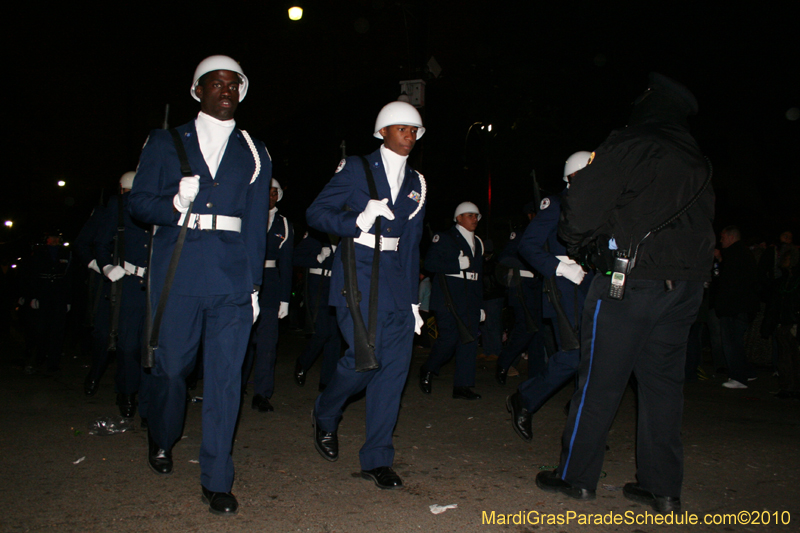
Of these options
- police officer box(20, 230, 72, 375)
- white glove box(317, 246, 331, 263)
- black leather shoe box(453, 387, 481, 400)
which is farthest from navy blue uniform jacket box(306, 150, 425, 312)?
police officer box(20, 230, 72, 375)

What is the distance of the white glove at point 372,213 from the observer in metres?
3.97

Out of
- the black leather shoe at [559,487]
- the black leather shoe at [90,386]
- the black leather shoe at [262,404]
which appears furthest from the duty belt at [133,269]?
the black leather shoe at [559,487]

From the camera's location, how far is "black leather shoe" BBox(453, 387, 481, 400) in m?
6.86

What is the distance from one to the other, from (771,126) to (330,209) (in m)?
12.9

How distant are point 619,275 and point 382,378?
157cm

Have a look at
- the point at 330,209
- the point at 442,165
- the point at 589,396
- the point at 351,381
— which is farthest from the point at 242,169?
the point at 442,165

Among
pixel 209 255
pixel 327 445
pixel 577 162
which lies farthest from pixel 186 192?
pixel 577 162

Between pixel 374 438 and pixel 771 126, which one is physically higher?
pixel 771 126

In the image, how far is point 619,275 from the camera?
11.1ft

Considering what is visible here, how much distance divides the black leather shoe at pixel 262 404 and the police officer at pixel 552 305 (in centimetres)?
224

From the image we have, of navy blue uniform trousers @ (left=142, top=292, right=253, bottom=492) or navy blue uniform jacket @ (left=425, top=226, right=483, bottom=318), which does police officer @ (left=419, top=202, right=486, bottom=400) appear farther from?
navy blue uniform trousers @ (left=142, top=292, right=253, bottom=492)

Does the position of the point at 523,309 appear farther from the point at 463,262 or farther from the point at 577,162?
the point at 577,162

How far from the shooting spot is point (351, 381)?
13.5 ft

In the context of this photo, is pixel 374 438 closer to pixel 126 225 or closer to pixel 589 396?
pixel 589 396
